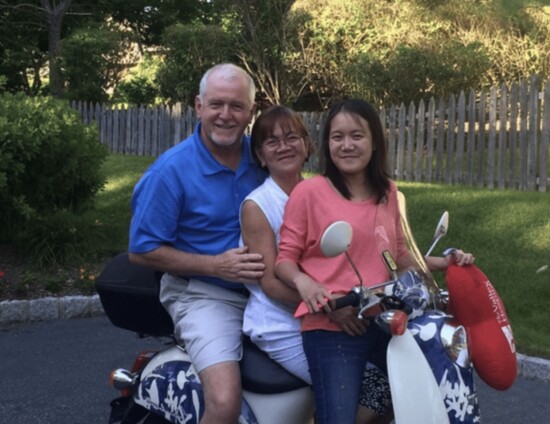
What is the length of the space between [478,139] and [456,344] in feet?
32.4

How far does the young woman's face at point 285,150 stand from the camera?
9.62 feet

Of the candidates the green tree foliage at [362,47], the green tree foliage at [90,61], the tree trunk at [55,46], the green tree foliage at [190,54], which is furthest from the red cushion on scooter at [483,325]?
the tree trunk at [55,46]

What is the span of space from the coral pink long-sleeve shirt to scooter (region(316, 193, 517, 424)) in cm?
13

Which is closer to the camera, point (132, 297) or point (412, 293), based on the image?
point (412, 293)

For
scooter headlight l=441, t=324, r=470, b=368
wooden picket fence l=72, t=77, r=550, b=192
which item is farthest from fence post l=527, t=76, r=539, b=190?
scooter headlight l=441, t=324, r=470, b=368

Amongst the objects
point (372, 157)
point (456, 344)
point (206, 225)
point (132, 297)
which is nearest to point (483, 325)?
point (456, 344)

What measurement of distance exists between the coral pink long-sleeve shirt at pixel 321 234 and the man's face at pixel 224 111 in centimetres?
55

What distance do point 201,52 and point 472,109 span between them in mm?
9917

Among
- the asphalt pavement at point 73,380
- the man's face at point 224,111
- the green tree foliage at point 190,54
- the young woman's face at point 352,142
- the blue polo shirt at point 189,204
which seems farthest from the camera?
the green tree foliage at point 190,54

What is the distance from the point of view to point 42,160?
8484 millimetres

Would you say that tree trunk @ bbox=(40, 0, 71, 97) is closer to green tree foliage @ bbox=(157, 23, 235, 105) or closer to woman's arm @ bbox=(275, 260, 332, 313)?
green tree foliage @ bbox=(157, 23, 235, 105)

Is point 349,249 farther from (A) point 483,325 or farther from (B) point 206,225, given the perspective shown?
(B) point 206,225

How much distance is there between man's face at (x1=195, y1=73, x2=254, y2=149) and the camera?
10.4ft

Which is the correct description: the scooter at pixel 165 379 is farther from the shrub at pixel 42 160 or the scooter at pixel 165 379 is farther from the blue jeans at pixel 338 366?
the shrub at pixel 42 160
